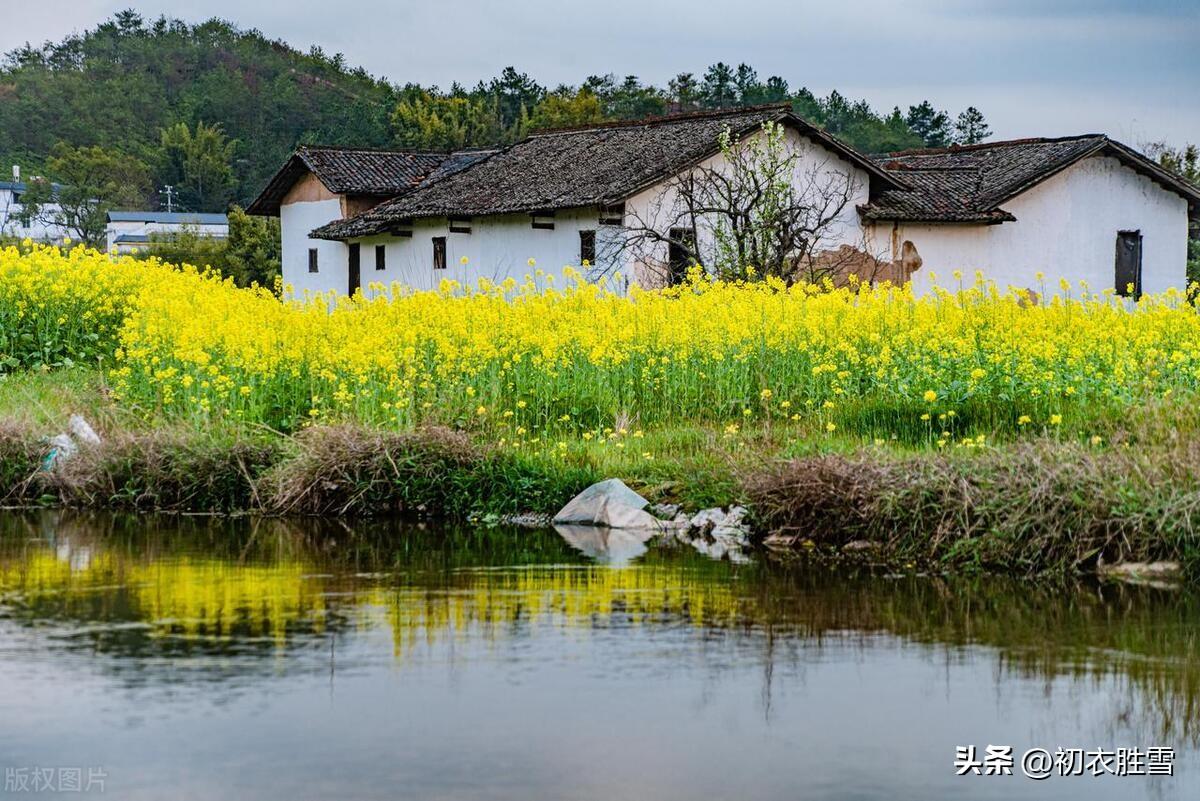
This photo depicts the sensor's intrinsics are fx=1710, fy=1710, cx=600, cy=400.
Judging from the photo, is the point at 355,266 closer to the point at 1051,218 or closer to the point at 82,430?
the point at 1051,218

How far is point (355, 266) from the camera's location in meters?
44.0

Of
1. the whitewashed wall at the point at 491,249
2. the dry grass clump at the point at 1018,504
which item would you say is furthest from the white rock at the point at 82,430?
the whitewashed wall at the point at 491,249

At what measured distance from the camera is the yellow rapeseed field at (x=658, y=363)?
1498 cm

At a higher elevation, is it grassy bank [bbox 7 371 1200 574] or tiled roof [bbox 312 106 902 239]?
tiled roof [bbox 312 106 902 239]

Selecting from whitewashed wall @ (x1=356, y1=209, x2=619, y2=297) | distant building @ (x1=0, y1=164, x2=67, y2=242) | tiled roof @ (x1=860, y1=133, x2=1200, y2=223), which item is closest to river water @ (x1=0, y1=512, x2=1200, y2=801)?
whitewashed wall @ (x1=356, y1=209, x2=619, y2=297)

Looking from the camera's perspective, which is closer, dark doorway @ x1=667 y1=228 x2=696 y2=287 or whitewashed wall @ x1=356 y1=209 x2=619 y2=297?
dark doorway @ x1=667 y1=228 x2=696 y2=287

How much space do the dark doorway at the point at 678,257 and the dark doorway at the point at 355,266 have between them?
12.9 metres

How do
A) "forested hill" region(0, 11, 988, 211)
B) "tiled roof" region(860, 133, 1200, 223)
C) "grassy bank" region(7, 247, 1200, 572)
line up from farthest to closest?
"forested hill" region(0, 11, 988, 211) < "tiled roof" region(860, 133, 1200, 223) < "grassy bank" region(7, 247, 1200, 572)

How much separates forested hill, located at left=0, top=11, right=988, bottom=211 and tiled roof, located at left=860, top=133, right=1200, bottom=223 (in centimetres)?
3776

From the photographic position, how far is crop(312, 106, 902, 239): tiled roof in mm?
33031

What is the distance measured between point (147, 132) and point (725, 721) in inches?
4052

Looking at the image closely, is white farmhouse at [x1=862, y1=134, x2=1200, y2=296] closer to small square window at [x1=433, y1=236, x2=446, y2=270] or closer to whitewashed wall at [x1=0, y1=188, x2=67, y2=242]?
small square window at [x1=433, y1=236, x2=446, y2=270]

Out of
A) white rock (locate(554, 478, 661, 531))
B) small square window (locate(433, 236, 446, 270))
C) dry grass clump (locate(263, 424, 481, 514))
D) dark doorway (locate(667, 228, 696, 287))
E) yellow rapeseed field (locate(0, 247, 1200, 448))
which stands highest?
small square window (locate(433, 236, 446, 270))

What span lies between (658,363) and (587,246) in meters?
17.1
